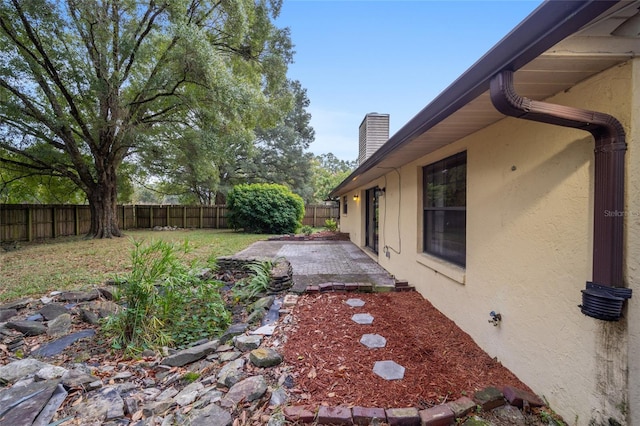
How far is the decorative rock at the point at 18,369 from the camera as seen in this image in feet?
8.23

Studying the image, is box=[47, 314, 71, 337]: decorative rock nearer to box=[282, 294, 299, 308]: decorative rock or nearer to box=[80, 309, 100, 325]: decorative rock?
box=[80, 309, 100, 325]: decorative rock

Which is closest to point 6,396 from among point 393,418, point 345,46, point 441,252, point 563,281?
point 393,418

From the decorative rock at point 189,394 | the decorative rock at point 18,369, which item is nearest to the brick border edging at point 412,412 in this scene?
the decorative rock at point 189,394

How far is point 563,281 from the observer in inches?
73.4

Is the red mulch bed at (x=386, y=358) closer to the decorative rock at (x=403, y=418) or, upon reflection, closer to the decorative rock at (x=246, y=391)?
the decorative rock at (x=403, y=418)

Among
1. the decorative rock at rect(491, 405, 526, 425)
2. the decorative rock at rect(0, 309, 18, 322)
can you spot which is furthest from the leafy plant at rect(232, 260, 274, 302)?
the decorative rock at rect(491, 405, 526, 425)

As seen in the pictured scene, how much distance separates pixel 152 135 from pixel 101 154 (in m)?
2.11

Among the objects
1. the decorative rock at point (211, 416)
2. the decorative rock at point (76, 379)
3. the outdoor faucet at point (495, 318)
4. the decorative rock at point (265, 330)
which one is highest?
the outdoor faucet at point (495, 318)

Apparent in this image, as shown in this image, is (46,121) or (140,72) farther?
(140,72)

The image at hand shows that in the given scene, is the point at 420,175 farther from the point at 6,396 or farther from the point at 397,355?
the point at 6,396

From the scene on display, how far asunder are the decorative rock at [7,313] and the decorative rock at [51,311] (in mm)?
295

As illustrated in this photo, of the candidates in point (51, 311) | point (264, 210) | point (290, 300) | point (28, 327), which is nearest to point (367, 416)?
point (290, 300)

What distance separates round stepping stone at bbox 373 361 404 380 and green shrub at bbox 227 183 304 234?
12478 millimetres

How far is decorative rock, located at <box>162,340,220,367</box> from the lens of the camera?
9.23 feet
